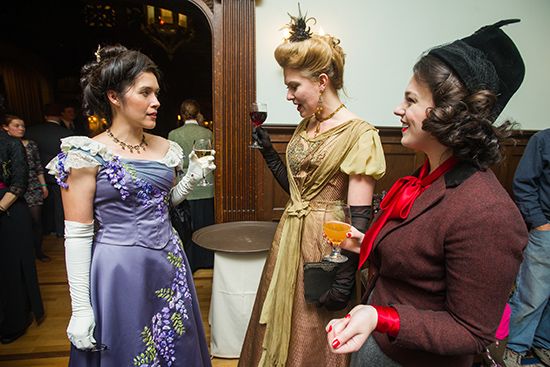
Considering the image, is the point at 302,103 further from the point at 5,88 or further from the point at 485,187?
the point at 5,88

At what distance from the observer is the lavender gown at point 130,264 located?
1173mm

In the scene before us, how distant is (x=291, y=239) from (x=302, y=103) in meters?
0.61

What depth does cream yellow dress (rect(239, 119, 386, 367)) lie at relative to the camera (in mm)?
1333

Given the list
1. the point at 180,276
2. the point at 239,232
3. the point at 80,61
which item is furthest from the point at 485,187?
the point at 80,61

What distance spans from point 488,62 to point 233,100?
2103mm

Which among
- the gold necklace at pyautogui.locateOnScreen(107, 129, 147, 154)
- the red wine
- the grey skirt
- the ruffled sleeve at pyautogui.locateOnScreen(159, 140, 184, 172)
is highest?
the red wine

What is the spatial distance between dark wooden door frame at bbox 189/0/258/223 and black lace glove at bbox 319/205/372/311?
1562 millimetres

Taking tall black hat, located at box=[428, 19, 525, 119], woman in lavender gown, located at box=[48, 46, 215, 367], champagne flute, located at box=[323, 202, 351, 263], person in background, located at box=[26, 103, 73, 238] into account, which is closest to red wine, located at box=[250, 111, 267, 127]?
woman in lavender gown, located at box=[48, 46, 215, 367]

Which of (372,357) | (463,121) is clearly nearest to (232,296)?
(372,357)

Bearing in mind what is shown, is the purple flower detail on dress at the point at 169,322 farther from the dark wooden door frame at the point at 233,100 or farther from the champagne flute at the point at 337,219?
the dark wooden door frame at the point at 233,100

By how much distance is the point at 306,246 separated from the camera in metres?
1.41

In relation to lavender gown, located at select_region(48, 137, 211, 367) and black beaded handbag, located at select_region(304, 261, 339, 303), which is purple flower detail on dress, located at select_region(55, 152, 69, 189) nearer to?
lavender gown, located at select_region(48, 137, 211, 367)

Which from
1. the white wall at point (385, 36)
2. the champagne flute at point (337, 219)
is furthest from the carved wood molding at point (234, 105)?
the champagne flute at point (337, 219)

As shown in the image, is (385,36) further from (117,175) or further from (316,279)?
(117,175)
